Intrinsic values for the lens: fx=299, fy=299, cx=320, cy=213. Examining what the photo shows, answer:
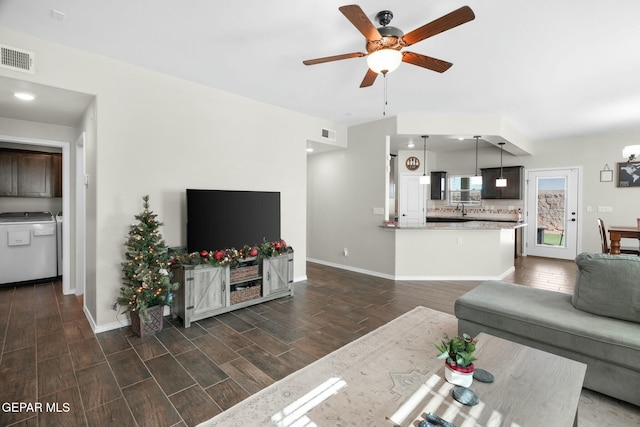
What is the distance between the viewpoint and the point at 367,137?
5.59 meters

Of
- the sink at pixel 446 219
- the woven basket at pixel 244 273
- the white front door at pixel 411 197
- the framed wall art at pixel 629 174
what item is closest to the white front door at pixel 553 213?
the framed wall art at pixel 629 174

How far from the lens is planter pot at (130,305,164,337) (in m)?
2.99

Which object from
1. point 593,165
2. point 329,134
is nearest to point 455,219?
point 593,165

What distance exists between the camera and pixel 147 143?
134 inches

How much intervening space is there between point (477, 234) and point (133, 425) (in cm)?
520

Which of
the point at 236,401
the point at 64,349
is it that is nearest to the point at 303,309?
the point at 236,401

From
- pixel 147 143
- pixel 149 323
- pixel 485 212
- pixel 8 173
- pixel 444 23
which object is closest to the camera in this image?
pixel 444 23

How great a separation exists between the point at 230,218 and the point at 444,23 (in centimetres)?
301

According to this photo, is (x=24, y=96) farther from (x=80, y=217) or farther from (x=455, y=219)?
(x=455, y=219)

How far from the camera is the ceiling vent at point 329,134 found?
5465 mm

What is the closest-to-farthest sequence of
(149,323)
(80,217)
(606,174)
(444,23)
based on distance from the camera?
(444,23), (149,323), (80,217), (606,174)

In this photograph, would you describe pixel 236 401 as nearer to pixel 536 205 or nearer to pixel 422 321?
pixel 422 321

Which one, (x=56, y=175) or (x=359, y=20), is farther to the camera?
(x=56, y=175)

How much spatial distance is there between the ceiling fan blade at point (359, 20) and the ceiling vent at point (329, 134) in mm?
3226
